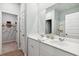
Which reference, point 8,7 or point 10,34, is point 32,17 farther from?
point 10,34

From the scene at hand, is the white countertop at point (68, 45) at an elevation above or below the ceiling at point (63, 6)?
below

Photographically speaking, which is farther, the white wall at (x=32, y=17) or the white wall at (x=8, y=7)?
the white wall at (x=32, y=17)

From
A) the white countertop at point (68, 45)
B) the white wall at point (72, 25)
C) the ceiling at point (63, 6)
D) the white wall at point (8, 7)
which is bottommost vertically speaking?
the white countertop at point (68, 45)

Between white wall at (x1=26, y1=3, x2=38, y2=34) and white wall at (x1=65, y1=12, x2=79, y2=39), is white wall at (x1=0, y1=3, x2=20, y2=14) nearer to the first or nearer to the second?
white wall at (x1=26, y1=3, x2=38, y2=34)

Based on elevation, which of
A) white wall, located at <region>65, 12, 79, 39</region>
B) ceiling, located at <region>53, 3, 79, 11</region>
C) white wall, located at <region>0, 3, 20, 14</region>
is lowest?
white wall, located at <region>65, 12, 79, 39</region>

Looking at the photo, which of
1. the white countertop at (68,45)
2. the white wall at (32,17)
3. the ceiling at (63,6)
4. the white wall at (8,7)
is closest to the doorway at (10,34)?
the white wall at (8,7)

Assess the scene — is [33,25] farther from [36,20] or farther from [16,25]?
[16,25]

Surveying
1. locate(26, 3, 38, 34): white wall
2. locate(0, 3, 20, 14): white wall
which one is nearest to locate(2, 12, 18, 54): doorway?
locate(0, 3, 20, 14): white wall

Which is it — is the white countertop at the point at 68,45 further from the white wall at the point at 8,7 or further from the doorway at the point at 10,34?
the doorway at the point at 10,34

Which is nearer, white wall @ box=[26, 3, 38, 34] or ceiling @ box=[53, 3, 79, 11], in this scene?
ceiling @ box=[53, 3, 79, 11]

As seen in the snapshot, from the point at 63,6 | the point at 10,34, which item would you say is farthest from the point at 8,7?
the point at 63,6

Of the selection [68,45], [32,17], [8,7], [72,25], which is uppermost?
[8,7]

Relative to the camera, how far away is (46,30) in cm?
171

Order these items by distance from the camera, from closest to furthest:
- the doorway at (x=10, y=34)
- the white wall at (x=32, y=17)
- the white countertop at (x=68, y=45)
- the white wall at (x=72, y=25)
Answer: the white countertop at (x=68, y=45)
the white wall at (x=72, y=25)
the white wall at (x=32, y=17)
the doorway at (x=10, y=34)
